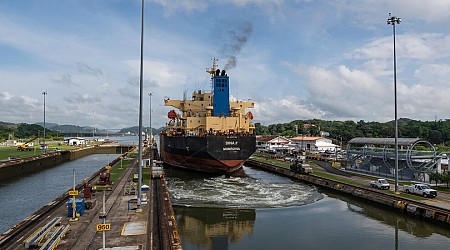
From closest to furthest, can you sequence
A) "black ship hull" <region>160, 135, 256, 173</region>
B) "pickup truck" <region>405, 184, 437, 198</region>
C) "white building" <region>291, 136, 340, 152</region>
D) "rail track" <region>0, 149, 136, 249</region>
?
"rail track" <region>0, 149, 136, 249</region> < "pickup truck" <region>405, 184, 437, 198</region> < "black ship hull" <region>160, 135, 256, 173</region> < "white building" <region>291, 136, 340, 152</region>

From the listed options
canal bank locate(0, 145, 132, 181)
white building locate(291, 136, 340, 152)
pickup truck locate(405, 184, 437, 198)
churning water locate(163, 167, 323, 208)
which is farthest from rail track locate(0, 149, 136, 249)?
white building locate(291, 136, 340, 152)

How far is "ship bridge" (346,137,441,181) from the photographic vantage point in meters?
35.6

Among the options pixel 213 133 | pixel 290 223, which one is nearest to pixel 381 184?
pixel 290 223

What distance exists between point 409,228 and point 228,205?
14.4 meters

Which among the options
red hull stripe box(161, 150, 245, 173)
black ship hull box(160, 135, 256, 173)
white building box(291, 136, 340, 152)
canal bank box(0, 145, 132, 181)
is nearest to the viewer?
black ship hull box(160, 135, 256, 173)

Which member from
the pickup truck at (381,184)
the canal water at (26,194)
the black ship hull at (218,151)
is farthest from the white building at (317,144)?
the canal water at (26,194)

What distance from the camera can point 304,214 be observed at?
27094 mm

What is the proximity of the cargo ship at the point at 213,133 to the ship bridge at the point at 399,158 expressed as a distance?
15461mm

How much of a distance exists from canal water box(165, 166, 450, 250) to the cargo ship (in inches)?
318

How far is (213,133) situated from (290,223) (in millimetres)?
24687

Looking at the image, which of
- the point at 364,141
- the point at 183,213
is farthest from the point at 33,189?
the point at 364,141

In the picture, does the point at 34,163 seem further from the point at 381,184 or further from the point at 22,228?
the point at 381,184

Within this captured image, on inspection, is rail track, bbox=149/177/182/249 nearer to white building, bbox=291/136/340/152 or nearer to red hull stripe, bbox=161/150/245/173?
red hull stripe, bbox=161/150/245/173

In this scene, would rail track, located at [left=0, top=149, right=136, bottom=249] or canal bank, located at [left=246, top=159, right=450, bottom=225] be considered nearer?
rail track, located at [left=0, top=149, right=136, bottom=249]
